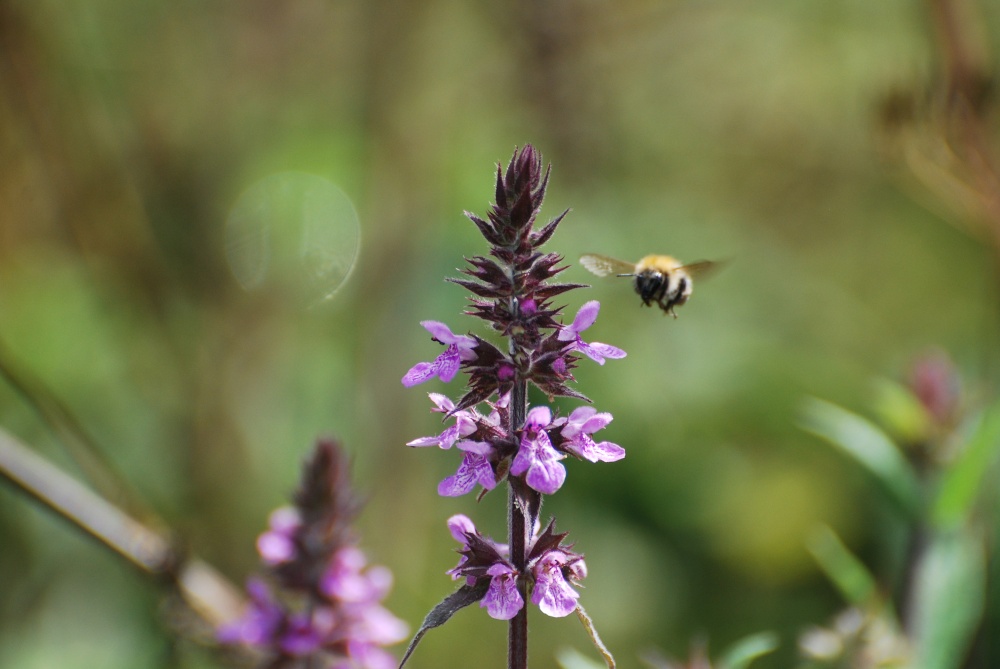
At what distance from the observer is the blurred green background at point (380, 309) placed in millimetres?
4293

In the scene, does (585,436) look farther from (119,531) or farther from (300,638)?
(119,531)

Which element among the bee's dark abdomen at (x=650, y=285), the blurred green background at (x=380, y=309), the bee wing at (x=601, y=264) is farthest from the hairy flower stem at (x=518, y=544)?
the blurred green background at (x=380, y=309)

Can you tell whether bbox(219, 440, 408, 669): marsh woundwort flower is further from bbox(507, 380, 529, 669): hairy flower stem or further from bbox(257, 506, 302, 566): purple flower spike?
bbox(507, 380, 529, 669): hairy flower stem

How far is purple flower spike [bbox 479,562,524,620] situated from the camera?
1.42 meters

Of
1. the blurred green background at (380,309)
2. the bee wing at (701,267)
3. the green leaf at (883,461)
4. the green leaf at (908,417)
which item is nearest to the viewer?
the bee wing at (701,267)

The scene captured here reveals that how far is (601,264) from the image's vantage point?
7.20ft

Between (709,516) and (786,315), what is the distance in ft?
5.63

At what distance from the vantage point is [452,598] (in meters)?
1.49

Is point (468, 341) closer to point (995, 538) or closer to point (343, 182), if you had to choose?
point (995, 538)

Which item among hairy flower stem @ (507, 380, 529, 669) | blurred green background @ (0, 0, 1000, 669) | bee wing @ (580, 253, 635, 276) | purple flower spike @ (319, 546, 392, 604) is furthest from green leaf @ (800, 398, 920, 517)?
hairy flower stem @ (507, 380, 529, 669)

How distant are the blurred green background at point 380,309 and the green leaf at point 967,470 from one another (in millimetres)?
782

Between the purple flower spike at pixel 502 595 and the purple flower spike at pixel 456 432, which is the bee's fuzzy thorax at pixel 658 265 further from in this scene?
the purple flower spike at pixel 502 595

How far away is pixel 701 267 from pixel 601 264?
46 centimetres

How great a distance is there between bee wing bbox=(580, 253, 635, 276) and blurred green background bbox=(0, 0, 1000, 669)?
1.82m
